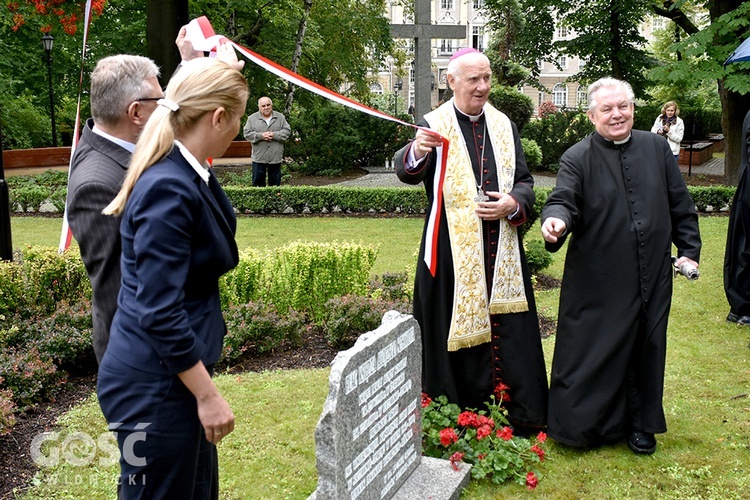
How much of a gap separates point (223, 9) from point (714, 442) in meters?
18.5

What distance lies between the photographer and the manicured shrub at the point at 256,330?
6410 mm

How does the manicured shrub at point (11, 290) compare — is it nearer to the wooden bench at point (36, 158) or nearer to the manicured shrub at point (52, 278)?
the manicured shrub at point (52, 278)

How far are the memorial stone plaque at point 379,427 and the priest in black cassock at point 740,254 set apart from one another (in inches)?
177

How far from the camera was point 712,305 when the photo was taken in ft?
27.6

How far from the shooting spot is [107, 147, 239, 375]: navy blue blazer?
230 cm

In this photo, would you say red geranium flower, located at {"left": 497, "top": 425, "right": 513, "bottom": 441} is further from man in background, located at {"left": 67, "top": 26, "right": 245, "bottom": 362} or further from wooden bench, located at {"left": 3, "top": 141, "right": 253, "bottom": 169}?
wooden bench, located at {"left": 3, "top": 141, "right": 253, "bottom": 169}

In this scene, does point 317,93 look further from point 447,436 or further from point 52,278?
point 52,278

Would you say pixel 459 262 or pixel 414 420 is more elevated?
pixel 459 262

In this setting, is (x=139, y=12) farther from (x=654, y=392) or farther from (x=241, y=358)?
(x=654, y=392)

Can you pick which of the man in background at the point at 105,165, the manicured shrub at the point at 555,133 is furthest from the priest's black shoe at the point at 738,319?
the manicured shrub at the point at 555,133

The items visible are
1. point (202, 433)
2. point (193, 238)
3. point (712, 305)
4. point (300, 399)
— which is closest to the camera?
point (193, 238)

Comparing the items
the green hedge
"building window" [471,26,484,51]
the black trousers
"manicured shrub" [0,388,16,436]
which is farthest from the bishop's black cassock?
"building window" [471,26,484,51]

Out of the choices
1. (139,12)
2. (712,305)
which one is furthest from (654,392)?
(139,12)

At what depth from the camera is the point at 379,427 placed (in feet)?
12.3
